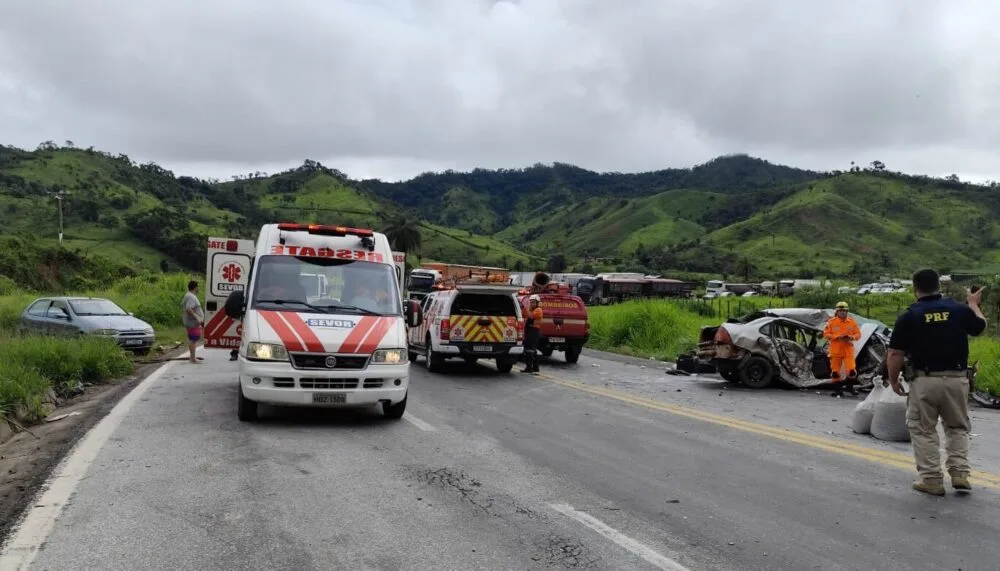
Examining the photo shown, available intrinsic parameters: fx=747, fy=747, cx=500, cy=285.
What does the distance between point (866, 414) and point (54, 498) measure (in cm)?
854

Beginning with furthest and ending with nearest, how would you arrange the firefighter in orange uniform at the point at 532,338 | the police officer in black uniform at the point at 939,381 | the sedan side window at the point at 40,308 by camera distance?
the sedan side window at the point at 40,308 → the firefighter in orange uniform at the point at 532,338 → the police officer in black uniform at the point at 939,381

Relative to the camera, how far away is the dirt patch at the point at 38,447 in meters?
5.73

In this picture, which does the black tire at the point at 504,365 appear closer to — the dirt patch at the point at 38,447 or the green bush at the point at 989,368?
the dirt patch at the point at 38,447

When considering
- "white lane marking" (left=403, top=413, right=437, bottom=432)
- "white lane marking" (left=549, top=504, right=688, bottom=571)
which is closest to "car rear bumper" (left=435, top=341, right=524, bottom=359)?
"white lane marking" (left=403, top=413, right=437, bottom=432)

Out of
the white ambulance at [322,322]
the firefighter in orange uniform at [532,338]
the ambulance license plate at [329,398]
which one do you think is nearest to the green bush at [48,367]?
the white ambulance at [322,322]

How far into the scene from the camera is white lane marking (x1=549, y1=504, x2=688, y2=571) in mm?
4552

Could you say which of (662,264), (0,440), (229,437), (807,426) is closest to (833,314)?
(807,426)

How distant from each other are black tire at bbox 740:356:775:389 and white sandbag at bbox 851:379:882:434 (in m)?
4.89

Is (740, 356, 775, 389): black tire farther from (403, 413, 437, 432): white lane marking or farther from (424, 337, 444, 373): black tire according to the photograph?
(403, 413, 437, 432): white lane marking

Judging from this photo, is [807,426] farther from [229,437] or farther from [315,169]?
[315,169]

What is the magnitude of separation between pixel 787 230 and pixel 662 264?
25.3 metres

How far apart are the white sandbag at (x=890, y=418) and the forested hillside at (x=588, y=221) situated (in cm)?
5293

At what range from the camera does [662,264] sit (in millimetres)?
118125

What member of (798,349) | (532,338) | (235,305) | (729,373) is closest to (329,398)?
(235,305)
